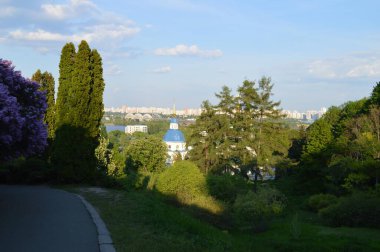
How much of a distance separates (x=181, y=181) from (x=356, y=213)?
10.3m

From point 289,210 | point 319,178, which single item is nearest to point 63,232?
point 289,210

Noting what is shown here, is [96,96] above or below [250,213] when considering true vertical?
above

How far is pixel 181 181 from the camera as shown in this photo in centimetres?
2491

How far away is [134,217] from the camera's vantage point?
10695 millimetres

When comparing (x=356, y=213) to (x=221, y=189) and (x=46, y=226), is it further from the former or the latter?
(x=46, y=226)

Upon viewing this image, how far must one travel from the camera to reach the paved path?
310 inches

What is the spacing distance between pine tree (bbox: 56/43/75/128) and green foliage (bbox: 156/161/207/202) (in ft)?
22.4

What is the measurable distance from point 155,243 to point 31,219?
4.46 m

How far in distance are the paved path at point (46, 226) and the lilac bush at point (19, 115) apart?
1.78 metres

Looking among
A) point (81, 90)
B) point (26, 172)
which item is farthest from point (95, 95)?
point (26, 172)

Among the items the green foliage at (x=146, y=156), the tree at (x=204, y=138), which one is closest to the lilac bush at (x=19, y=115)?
the tree at (x=204, y=138)

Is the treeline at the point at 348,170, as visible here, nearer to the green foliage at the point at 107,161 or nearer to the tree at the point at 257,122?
the tree at the point at 257,122

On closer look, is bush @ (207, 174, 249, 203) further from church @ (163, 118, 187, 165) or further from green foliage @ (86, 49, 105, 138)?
church @ (163, 118, 187, 165)

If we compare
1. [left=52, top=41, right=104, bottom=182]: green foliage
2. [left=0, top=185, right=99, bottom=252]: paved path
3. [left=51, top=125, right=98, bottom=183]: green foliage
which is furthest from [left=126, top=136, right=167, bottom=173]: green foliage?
[left=0, top=185, right=99, bottom=252]: paved path
